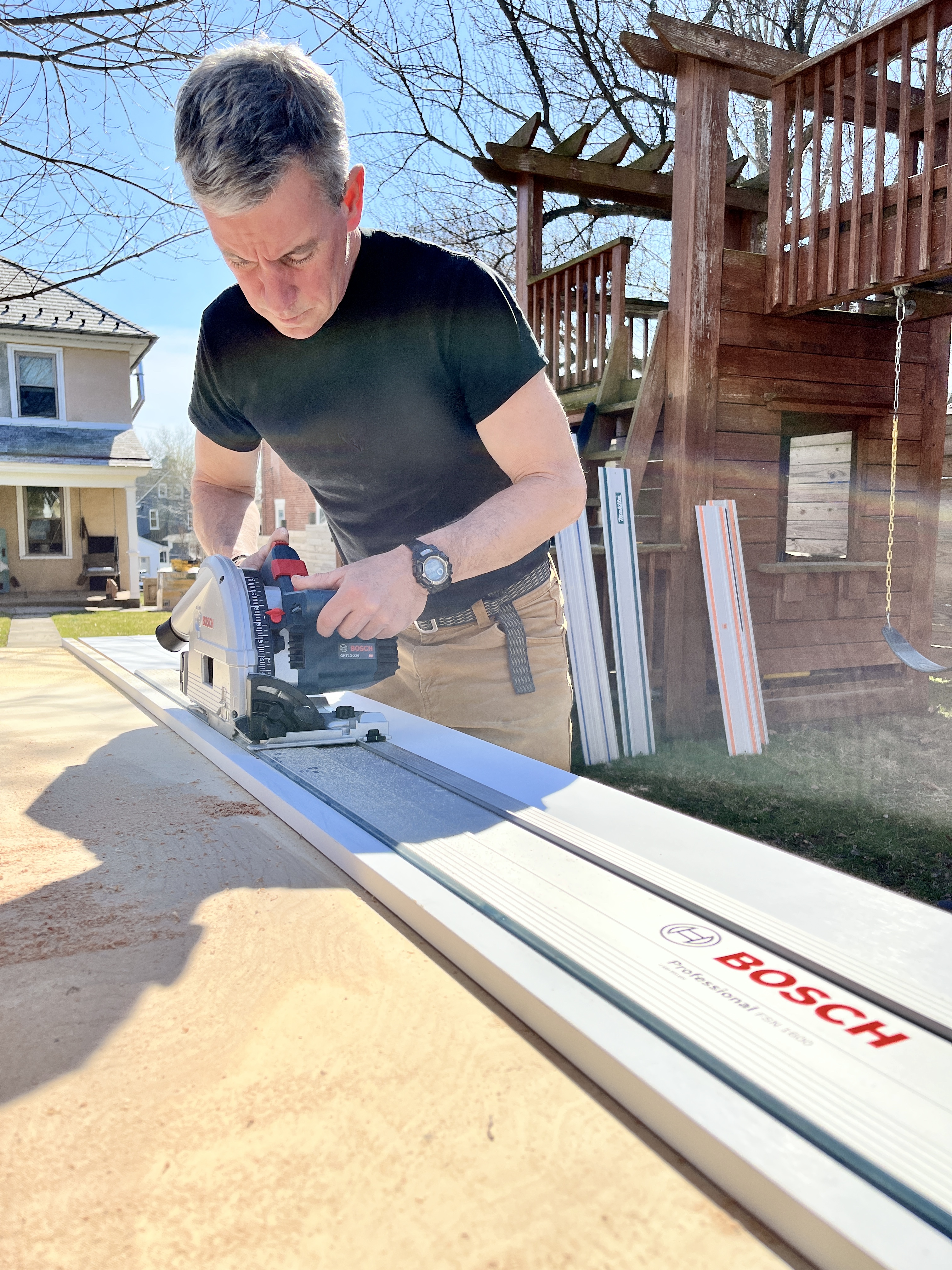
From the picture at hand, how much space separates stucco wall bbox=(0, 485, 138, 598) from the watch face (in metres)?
14.7

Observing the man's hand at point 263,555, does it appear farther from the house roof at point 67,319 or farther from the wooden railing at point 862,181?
the house roof at point 67,319

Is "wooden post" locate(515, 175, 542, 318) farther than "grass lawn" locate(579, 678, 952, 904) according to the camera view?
Yes

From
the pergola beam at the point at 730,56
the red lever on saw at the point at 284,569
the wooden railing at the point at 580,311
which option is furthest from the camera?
the wooden railing at the point at 580,311

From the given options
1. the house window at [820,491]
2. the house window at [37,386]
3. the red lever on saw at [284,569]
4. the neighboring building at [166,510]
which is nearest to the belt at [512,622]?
the red lever on saw at [284,569]

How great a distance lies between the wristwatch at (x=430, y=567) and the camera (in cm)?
146

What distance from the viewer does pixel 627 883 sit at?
923mm

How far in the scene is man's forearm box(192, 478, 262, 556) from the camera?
2.09 m

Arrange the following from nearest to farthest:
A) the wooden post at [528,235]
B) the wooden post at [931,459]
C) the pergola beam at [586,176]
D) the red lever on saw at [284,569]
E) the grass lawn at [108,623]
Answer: the red lever on saw at [284,569]
the wooden post at [931,459]
the pergola beam at [586,176]
the wooden post at [528,235]
the grass lawn at [108,623]

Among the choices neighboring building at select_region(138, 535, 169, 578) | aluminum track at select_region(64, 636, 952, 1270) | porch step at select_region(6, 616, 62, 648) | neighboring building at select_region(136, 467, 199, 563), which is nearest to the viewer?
aluminum track at select_region(64, 636, 952, 1270)

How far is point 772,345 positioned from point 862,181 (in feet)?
3.47

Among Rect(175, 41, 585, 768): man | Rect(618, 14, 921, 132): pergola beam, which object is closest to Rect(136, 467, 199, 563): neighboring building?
Rect(618, 14, 921, 132): pergola beam

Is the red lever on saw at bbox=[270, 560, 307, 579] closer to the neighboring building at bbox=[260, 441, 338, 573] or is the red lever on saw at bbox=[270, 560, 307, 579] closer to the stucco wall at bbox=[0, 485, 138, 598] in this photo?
the neighboring building at bbox=[260, 441, 338, 573]

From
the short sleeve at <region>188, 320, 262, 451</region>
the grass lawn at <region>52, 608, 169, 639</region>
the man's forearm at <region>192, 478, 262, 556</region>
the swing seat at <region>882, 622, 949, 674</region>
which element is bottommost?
the grass lawn at <region>52, 608, 169, 639</region>

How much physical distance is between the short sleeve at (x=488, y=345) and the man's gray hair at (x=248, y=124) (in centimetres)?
40
